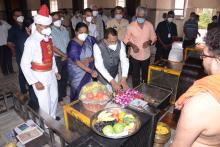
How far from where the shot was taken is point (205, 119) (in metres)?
A: 0.99

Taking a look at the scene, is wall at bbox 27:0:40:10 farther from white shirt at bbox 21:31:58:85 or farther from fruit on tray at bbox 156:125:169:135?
fruit on tray at bbox 156:125:169:135

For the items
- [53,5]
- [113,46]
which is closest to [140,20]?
[113,46]

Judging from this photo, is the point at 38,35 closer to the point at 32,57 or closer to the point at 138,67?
the point at 32,57

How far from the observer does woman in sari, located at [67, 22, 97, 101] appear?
2.83m

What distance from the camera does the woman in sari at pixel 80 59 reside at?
2834 mm

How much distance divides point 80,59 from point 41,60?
0.58 metres

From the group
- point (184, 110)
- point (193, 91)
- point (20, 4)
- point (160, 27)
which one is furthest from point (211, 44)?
point (20, 4)

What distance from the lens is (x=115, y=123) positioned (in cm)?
150

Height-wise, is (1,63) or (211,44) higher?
(211,44)

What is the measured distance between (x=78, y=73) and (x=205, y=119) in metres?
2.19

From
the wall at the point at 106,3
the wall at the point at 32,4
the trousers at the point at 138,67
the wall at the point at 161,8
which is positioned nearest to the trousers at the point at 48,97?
the trousers at the point at 138,67

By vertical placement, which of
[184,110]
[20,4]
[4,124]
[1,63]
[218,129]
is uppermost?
[20,4]

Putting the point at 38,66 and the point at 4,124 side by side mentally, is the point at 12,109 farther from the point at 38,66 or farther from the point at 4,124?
the point at 38,66

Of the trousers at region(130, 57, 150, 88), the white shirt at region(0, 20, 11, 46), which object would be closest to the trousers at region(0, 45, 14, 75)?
the white shirt at region(0, 20, 11, 46)
